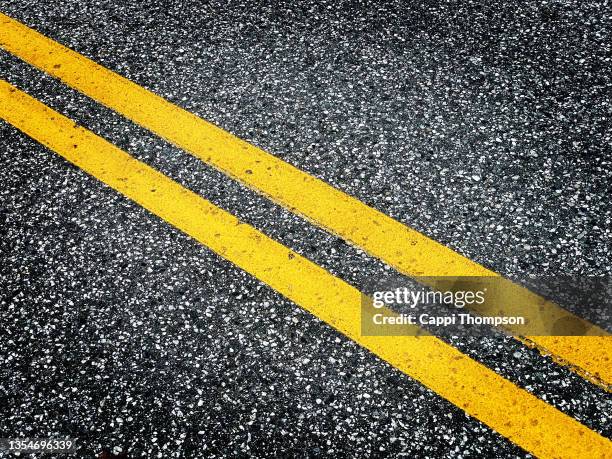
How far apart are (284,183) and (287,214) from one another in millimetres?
154

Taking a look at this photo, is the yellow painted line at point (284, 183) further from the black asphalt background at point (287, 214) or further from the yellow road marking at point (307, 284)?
the yellow road marking at point (307, 284)

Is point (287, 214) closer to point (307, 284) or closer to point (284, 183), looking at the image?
point (284, 183)

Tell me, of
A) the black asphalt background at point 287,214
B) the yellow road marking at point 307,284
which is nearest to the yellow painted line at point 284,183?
the black asphalt background at point 287,214

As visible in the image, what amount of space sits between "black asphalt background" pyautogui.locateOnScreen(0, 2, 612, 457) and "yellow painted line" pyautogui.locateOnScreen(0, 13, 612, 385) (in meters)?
0.06

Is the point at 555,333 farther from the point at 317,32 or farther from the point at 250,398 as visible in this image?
the point at 317,32

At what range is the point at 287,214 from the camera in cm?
233

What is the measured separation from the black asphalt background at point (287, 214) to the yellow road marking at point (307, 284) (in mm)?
44

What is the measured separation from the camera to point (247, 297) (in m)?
2.12

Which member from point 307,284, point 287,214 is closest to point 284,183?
point 287,214

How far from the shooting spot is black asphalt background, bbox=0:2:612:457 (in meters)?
1.88

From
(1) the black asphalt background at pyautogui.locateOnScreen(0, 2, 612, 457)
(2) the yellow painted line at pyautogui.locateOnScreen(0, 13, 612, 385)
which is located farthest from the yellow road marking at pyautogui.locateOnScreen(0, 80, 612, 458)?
(2) the yellow painted line at pyautogui.locateOnScreen(0, 13, 612, 385)

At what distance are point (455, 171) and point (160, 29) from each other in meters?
1.63

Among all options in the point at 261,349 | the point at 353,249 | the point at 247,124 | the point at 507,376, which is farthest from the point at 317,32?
the point at 507,376

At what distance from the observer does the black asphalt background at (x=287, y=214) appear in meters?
1.88
